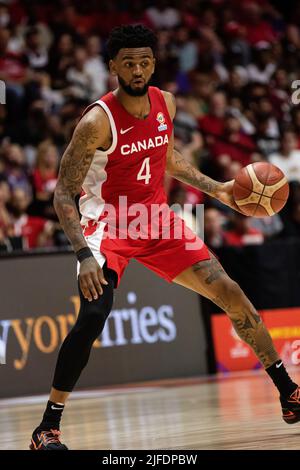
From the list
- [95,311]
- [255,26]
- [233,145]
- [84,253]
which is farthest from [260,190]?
[255,26]

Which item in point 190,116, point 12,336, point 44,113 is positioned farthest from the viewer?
point 190,116

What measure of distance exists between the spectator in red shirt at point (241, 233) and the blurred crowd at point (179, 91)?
1 centimetres

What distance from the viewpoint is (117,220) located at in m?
5.97

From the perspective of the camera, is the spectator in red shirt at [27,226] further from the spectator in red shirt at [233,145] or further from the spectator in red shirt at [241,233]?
the spectator in red shirt at [233,145]

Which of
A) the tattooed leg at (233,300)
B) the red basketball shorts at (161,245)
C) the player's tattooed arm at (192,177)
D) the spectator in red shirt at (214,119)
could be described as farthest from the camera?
the spectator in red shirt at (214,119)

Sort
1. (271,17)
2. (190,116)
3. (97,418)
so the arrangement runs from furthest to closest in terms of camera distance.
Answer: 1. (271,17)
2. (190,116)
3. (97,418)

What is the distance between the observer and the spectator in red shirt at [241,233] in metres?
12.0

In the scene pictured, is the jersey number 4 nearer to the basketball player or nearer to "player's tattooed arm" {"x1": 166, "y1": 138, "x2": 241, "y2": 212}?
the basketball player

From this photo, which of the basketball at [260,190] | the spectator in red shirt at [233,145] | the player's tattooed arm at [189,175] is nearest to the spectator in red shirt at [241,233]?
the spectator in red shirt at [233,145]

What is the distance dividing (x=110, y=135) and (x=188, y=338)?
17.4 ft

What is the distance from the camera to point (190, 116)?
14555 mm

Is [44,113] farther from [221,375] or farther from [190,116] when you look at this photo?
[221,375]

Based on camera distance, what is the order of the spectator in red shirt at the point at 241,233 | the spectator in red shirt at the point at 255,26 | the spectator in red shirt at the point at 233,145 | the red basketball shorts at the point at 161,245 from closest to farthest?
the red basketball shorts at the point at 161,245 < the spectator in red shirt at the point at 241,233 < the spectator in red shirt at the point at 233,145 < the spectator in red shirt at the point at 255,26

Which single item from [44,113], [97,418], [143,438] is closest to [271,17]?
[44,113]
